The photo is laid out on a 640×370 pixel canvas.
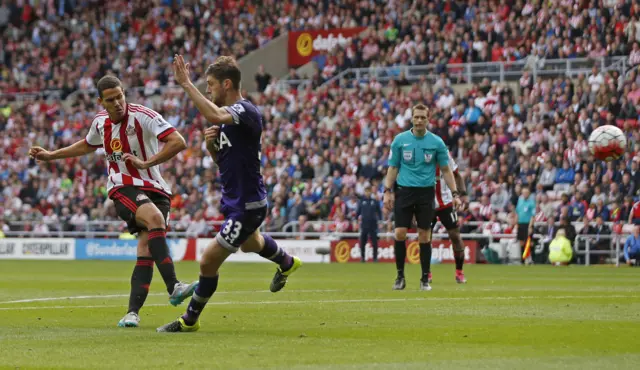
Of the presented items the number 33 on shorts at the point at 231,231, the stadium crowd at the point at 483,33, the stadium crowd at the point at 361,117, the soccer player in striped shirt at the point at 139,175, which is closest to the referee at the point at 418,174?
the soccer player in striped shirt at the point at 139,175

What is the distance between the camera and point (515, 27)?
115 feet

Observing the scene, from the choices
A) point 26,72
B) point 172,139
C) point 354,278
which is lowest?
point 354,278

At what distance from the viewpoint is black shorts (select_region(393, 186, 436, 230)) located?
16531 millimetres

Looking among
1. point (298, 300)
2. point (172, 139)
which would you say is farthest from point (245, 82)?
point (172, 139)

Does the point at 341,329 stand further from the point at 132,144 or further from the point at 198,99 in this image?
the point at 132,144

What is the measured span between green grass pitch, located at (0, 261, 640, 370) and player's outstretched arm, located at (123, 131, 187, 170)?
134 centimetres

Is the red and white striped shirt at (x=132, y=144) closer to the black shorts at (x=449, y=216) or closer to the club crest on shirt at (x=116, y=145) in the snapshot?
the club crest on shirt at (x=116, y=145)

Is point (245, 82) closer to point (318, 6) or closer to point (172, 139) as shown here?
point (318, 6)

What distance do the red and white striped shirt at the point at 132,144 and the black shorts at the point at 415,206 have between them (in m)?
6.19

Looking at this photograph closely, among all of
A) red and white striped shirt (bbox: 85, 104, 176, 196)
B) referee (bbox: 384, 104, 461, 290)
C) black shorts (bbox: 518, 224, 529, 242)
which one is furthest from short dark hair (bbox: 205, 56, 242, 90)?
black shorts (bbox: 518, 224, 529, 242)

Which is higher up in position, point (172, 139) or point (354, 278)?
point (172, 139)

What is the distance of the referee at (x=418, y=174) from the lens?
1650 cm

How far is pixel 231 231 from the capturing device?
31.5 feet

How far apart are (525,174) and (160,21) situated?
21.4 metres
